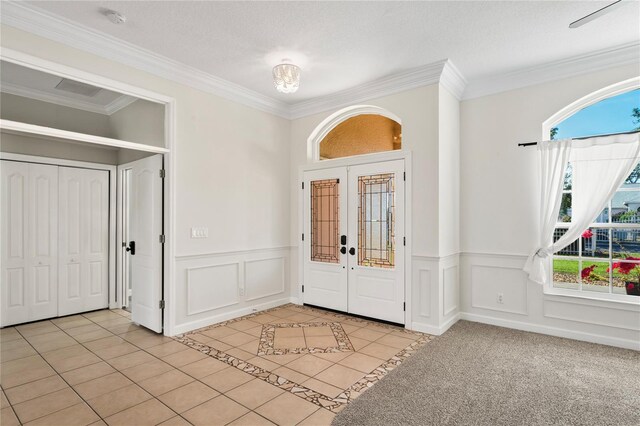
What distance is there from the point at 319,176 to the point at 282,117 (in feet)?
3.78

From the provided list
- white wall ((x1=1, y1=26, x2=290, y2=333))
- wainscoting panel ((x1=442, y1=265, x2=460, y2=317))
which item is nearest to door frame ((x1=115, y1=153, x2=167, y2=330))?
white wall ((x1=1, y1=26, x2=290, y2=333))

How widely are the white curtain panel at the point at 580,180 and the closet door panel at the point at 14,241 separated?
632cm

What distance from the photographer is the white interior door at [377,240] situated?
4.31 meters

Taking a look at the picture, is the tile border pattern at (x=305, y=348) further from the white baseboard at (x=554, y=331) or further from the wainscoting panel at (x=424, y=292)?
the white baseboard at (x=554, y=331)

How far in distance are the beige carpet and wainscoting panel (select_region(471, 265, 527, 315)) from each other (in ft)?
1.68

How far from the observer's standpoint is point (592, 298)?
3717 millimetres

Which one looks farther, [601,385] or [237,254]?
[237,254]

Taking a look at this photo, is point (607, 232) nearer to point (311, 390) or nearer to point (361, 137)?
point (361, 137)

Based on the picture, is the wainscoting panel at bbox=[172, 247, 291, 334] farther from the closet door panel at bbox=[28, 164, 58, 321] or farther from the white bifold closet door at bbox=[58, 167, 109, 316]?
the closet door panel at bbox=[28, 164, 58, 321]

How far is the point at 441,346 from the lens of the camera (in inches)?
142

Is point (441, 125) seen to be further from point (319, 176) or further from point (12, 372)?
point (12, 372)

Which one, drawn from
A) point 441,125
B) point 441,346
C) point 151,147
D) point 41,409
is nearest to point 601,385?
point 441,346

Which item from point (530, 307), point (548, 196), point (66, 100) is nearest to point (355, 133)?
point (548, 196)

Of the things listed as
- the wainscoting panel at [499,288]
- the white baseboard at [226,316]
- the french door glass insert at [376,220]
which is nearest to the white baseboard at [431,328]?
the wainscoting panel at [499,288]
